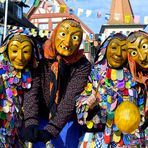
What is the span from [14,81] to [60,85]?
30cm

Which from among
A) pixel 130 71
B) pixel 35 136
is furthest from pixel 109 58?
pixel 35 136

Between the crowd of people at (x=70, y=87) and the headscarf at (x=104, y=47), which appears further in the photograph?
the headscarf at (x=104, y=47)

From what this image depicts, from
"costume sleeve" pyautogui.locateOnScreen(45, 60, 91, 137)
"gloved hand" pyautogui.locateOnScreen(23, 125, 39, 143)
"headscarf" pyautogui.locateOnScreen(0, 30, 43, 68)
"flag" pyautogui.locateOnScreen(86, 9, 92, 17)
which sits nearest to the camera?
"gloved hand" pyautogui.locateOnScreen(23, 125, 39, 143)

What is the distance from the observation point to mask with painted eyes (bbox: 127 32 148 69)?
262cm

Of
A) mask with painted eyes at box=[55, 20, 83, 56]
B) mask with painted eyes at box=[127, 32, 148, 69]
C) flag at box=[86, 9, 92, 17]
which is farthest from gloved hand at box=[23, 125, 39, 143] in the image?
flag at box=[86, 9, 92, 17]

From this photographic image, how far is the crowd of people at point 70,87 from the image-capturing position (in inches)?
103

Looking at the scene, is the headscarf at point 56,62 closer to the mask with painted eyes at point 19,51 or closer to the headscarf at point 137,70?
the mask with painted eyes at point 19,51

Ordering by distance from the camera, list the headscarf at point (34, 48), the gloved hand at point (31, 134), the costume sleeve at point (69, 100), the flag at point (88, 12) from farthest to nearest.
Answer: the flag at point (88, 12) → the headscarf at point (34, 48) → the costume sleeve at point (69, 100) → the gloved hand at point (31, 134)

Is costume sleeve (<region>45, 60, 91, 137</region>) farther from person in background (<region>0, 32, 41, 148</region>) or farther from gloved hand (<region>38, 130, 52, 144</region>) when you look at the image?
person in background (<region>0, 32, 41, 148</region>)

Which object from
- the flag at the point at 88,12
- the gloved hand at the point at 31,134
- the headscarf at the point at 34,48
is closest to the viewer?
the gloved hand at the point at 31,134

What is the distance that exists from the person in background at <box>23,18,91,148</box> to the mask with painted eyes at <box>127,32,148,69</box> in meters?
0.32

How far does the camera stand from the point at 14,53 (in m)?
2.62

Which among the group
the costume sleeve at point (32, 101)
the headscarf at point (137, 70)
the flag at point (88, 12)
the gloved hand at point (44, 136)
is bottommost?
the gloved hand at point (44, 136)

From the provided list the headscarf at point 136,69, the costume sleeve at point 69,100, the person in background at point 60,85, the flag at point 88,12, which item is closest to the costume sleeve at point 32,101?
the person in background at point 60,85
